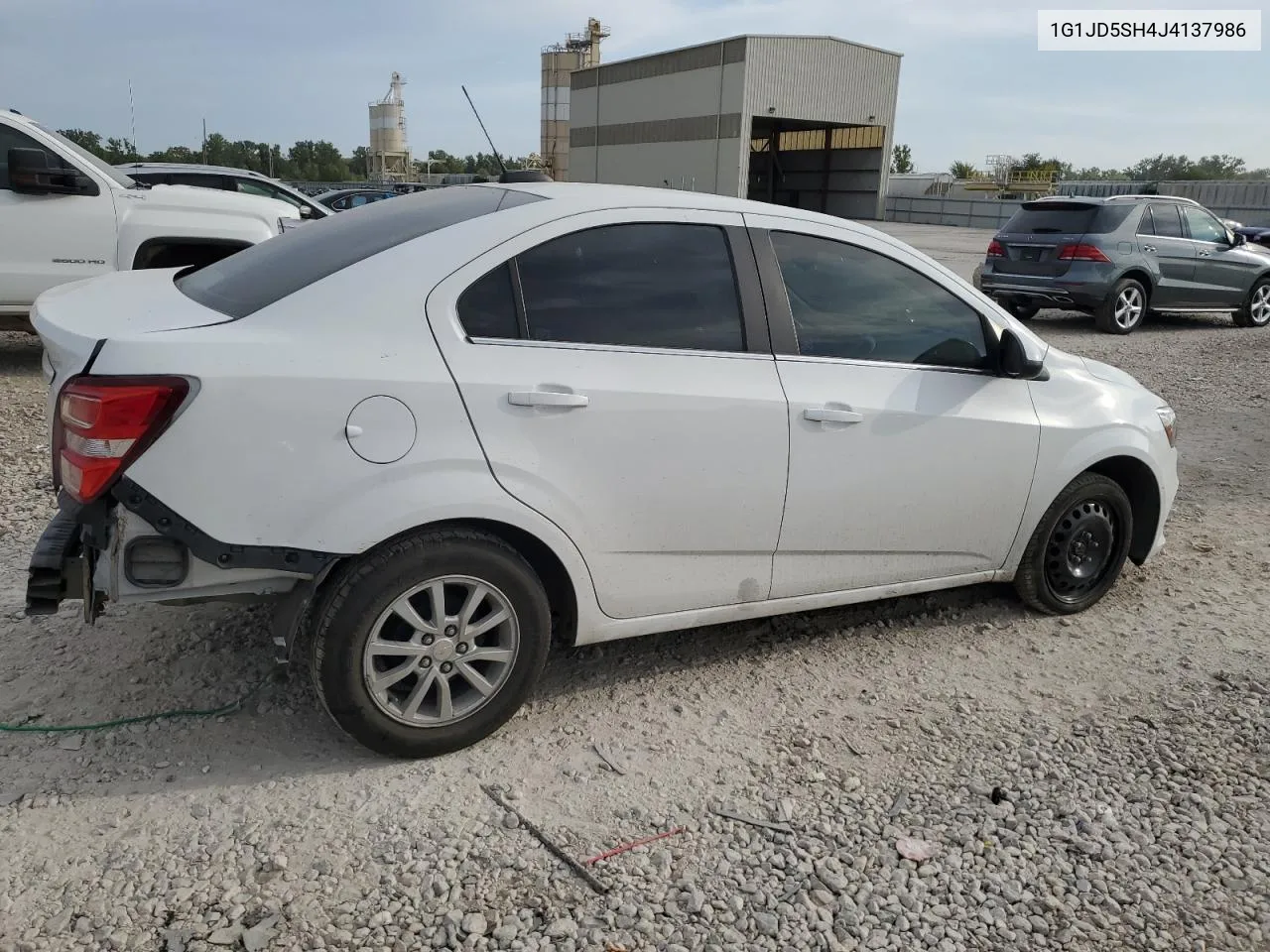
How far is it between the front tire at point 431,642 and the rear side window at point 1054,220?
11.6 m

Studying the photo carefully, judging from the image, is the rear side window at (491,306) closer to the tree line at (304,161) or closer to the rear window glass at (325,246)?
the rear window glass at (325,246)

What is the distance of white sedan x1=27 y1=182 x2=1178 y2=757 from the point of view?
2.75 m

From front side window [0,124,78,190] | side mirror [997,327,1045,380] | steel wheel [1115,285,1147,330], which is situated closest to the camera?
side mirror [997,327,1045,380]

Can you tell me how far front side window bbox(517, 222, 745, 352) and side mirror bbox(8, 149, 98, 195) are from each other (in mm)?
6233

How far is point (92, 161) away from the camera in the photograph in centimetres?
832

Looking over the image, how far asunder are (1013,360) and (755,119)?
1888 inches

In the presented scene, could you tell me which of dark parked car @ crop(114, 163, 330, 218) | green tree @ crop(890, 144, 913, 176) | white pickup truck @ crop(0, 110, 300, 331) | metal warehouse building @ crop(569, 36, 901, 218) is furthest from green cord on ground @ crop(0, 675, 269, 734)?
green tree @ crop(890, 144, 913, 176)

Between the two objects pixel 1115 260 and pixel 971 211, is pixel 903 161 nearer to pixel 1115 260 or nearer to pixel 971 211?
pixel 971 211

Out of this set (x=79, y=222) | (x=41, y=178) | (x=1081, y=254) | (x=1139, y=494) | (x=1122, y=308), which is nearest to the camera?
(x=1139, y=494)

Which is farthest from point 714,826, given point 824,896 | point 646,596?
point 646,596

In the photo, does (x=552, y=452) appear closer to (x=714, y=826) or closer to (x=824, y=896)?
(x=714, y=826)

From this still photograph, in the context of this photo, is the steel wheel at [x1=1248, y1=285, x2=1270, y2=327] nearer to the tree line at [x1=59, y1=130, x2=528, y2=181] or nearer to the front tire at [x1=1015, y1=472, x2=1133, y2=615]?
the front tire at [x1=1015, y1=472, x2=1133, y2=615]

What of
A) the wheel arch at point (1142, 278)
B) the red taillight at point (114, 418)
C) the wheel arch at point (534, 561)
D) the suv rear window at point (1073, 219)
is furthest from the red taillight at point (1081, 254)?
the red taillight at point (114, 418)

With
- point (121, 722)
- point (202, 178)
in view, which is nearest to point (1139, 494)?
point (121, 722)
